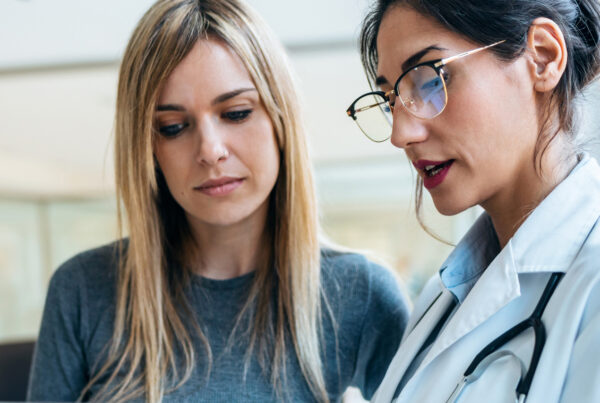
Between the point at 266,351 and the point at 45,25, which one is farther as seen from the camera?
the point at 45,25

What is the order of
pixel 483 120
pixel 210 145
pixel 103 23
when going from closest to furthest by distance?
pixel 483 120
pixel 210 145
pixel 103 23

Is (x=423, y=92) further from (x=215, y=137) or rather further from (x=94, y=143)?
(x=94, y=143)

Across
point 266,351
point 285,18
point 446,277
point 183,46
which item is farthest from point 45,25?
point 446,277

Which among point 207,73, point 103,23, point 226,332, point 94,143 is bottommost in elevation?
point 226,332

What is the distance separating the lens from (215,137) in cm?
109

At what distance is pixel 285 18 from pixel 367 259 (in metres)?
1.26

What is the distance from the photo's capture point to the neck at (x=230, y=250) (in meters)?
1.27

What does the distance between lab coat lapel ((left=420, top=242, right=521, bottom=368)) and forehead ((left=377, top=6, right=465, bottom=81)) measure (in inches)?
12.7

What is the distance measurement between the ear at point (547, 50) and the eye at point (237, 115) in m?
0.57

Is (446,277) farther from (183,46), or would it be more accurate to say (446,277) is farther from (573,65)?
(183,46)

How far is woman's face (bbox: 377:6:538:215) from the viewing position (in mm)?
780

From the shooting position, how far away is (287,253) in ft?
4.09

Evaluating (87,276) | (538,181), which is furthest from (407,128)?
(87,276)

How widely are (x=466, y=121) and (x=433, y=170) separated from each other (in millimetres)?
121
